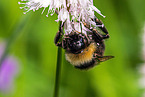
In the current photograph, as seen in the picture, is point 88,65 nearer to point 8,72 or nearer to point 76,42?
point 76,42

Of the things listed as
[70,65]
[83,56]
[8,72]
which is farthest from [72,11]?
[8,72]

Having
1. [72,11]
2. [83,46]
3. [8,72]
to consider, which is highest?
[72,11]

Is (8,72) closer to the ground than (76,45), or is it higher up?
closer to the ground

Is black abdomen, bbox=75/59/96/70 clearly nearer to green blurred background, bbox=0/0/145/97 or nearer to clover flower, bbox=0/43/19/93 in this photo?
green blurred background, bbox=0/0/145/97

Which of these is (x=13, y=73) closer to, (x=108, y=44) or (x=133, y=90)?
(x=108, y=44)

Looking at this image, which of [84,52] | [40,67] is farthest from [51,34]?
[84,52]
